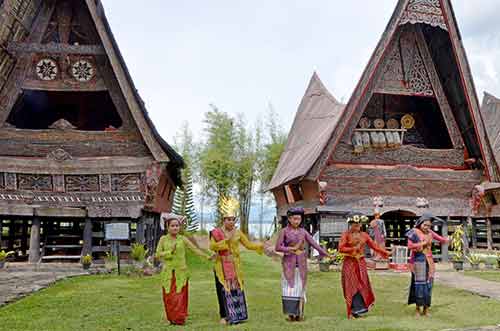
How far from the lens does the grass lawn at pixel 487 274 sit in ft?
38.2

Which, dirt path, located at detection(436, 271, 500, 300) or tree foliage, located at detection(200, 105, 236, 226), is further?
tree foliage, located at detection(200, 105, 236, 226)

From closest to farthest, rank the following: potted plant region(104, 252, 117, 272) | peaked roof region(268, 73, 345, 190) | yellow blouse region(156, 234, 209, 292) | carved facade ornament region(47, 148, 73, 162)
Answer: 1. yellow blouse region(156, 234, 209, 292)
2. potted plant region(104, 252, 117, 272)
3. carved facade ornament region(47, 148, 73, 162)
4. peaked roof region(268, 73, 345, 190)

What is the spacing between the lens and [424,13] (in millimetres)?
Result: 14633

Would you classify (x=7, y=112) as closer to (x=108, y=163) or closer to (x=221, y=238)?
(x=108, y=163)

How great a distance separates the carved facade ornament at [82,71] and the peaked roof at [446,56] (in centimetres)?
660

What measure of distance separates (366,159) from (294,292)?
9849 mm

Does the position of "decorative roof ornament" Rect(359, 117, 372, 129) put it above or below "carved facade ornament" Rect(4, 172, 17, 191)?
above

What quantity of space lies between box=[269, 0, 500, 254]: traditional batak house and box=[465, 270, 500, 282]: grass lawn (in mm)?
2156

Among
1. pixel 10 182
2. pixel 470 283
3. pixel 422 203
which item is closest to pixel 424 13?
pixel 422 203

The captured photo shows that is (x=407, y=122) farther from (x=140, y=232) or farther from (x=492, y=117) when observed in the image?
(x=492, y=117)

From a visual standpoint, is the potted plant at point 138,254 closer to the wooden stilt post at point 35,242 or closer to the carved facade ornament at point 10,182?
the wooden stilt post at point 35,242

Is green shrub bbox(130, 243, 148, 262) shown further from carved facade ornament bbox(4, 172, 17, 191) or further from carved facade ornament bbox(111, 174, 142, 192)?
carved facade ornament bbox(4, 172, 17, 191)

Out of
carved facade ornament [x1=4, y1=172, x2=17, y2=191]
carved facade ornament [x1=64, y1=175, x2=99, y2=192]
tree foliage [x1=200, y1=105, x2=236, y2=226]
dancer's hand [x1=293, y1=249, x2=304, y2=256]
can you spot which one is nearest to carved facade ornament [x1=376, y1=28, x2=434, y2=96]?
carved facade ornament [x1=64, y1=175, x2=99, y2=192]

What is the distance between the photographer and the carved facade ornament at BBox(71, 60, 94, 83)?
13.5 metres
